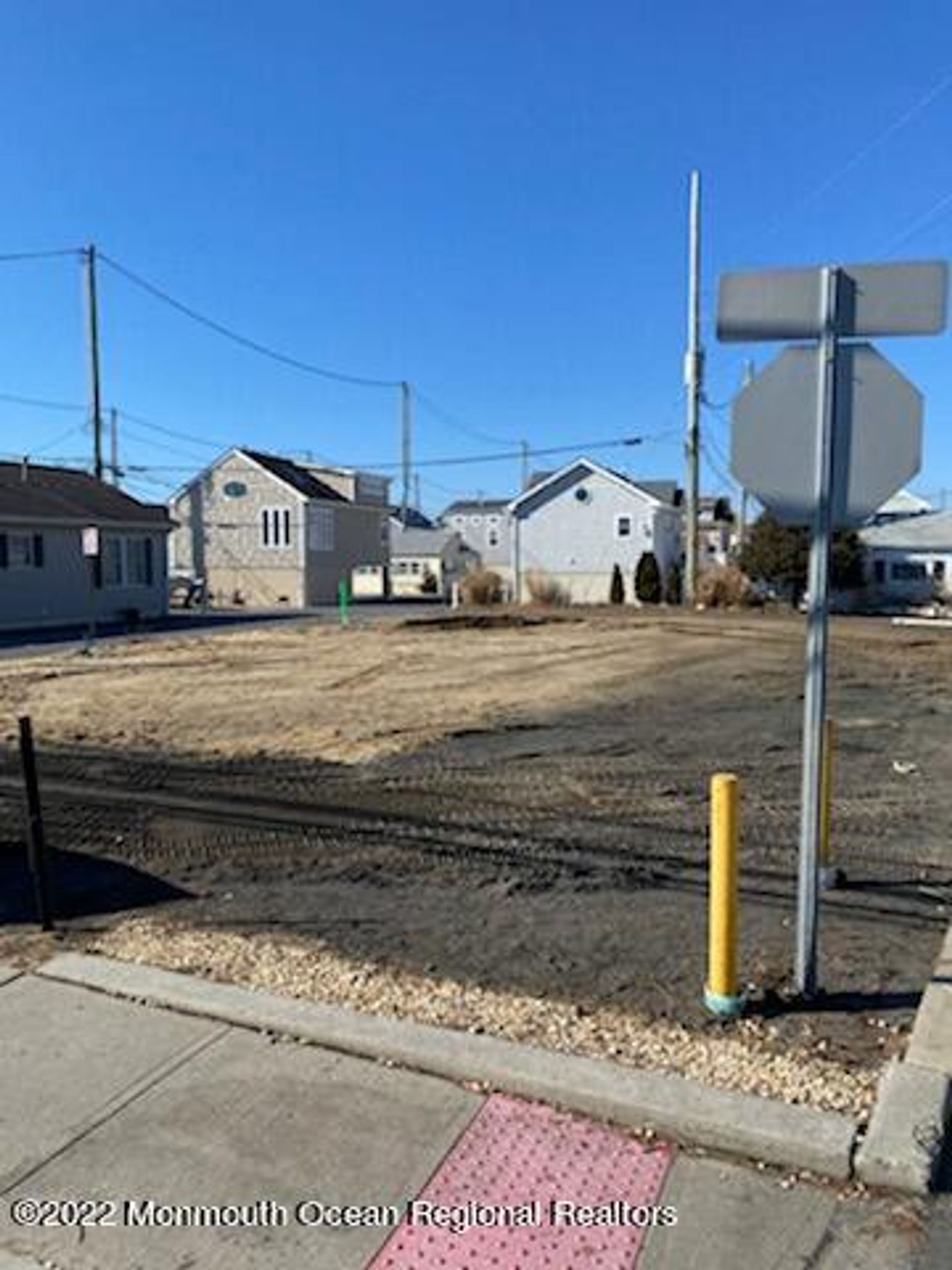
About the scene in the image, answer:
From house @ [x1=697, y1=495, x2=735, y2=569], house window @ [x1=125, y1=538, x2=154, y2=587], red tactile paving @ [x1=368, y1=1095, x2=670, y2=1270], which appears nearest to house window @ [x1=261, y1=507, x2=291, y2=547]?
house window @ [x1=125, y1=538, x2=154, y2=587]

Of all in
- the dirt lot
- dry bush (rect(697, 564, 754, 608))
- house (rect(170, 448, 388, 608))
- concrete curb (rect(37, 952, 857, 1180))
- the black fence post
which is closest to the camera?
concrete curb (rect(37, 952, 857, 1180))

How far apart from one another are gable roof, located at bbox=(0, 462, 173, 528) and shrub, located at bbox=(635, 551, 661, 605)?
66.6 feet

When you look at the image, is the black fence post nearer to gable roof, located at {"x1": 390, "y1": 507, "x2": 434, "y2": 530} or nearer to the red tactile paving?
the red tactile paving

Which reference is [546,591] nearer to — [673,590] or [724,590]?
[673,590]

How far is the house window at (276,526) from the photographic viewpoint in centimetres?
4784

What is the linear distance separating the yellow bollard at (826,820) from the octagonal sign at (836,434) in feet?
3.10

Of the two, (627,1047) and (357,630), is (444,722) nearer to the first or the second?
(627,1047)

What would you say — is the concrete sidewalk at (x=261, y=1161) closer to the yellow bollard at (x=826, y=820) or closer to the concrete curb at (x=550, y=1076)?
the concrete curb at (x=550, y=1076)

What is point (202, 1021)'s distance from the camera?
13.2ft

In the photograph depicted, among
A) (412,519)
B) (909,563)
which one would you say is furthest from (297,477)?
(412,519)

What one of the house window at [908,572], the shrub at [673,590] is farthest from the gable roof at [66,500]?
the house window at [908,572]

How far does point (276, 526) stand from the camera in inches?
1890

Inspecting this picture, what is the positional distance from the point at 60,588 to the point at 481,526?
46011 mm

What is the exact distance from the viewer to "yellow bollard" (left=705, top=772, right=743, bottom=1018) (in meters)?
3.91
